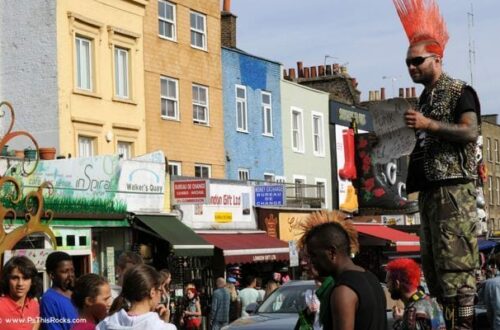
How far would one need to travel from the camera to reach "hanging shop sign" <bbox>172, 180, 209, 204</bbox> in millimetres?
30000

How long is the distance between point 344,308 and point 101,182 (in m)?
22.4

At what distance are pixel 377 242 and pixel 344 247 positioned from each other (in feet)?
118

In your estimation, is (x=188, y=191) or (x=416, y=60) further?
(x=188, y=191)

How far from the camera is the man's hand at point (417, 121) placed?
5.82m

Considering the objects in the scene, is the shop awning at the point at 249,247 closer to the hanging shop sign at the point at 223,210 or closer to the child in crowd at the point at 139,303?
the hanging shop sign at the point at 223,210

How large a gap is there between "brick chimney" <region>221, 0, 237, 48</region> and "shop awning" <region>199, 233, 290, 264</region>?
7.69m

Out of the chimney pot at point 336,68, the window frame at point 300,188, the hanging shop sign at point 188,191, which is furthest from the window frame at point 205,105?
the chimney pot at point 336,68

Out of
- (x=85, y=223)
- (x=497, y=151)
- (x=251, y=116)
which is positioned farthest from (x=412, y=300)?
(x=497, y=151)

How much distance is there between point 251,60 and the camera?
38.0 meters

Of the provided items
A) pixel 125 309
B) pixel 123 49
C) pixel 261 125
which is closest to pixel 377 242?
pixel 261 125

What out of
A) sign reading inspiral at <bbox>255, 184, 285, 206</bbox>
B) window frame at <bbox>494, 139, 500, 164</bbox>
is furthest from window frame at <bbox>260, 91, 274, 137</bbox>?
window frame at <bbox>494, 139, 500, 164</bbox>

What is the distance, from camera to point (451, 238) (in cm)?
590

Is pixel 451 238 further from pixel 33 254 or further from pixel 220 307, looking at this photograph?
pixel 220 307

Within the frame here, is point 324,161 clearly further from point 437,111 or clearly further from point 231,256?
point 437,111
